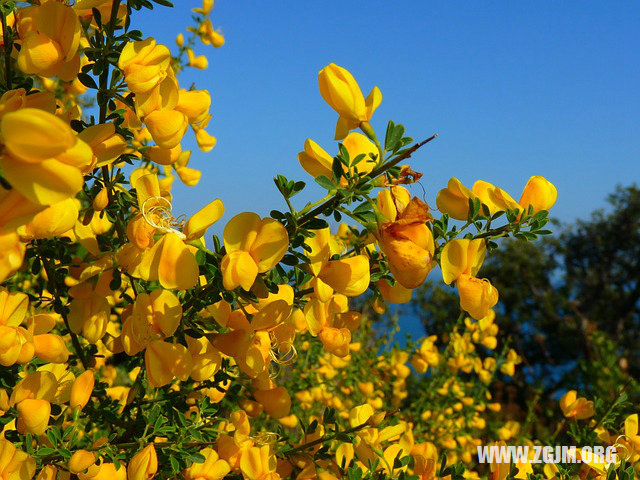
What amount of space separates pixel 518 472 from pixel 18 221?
1298 millimetres

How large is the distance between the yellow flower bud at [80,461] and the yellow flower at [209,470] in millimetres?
202

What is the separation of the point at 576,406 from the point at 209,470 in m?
1.03

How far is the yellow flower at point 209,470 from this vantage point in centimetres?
113

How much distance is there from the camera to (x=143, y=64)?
3.12 ft

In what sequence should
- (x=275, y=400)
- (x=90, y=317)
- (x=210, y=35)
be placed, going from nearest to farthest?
(x=90, y=317), (x=275, y=400), (x=210, y=35)

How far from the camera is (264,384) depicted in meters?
1.28

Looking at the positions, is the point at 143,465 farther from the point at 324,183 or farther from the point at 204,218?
the point at 324,183

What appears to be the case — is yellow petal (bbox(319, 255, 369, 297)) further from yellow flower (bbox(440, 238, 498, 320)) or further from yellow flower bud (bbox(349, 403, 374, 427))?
yellow flower bud (bbox(349, 403, 374, 427))

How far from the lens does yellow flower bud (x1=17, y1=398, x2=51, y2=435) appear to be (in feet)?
3.43

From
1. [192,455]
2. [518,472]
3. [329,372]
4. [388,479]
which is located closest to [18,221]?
[192,455]

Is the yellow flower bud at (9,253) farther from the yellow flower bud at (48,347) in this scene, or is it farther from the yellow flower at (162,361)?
the yellow flower bud at (48,347)

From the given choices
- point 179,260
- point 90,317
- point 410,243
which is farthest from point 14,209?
point 90,317

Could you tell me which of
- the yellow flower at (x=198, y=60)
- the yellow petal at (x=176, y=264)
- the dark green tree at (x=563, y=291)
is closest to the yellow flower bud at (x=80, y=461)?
the yellow petal at (x=176, y=264)

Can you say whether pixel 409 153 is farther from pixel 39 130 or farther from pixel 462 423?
pixel 462 423
